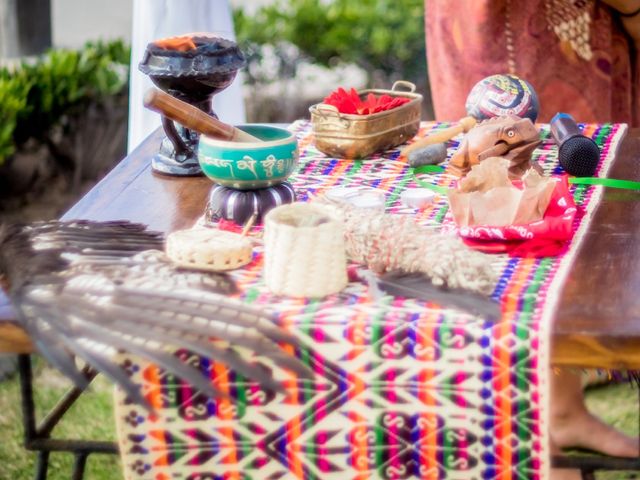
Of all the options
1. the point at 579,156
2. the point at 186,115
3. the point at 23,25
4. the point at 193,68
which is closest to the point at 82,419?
the point at 193,68

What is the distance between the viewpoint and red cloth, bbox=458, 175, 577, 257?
4.84ft

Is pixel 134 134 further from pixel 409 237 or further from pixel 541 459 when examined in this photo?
pixel 541 459

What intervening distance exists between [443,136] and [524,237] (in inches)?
21.9

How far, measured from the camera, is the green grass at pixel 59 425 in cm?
261

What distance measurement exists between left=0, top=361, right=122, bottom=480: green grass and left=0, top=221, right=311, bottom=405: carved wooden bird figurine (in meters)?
1.28

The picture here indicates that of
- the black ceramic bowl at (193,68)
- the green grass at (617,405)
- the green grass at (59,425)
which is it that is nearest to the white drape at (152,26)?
the black ceramic bowl at (193,68)

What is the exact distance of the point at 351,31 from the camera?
4.39 m

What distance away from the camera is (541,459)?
4.24ft

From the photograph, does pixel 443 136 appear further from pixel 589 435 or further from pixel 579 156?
pixel 589 435

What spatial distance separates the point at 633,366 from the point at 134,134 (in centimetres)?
167

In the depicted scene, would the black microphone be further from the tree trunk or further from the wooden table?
the tree trunk

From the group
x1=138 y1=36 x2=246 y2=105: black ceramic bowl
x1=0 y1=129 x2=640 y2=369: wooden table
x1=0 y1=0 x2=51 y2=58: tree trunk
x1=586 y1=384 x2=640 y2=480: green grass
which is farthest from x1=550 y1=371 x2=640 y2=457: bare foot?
x1=0 y1=0 x2=51 y2=58: tree trunk

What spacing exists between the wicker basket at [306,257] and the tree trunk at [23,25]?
3.55 meters

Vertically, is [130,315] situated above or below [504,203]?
below
